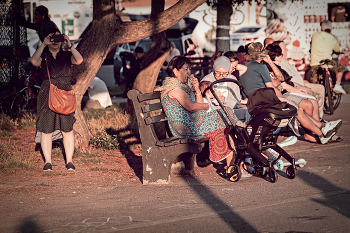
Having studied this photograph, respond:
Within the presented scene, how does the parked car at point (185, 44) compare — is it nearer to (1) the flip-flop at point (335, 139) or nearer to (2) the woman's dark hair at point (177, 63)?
(1) the flip-flop at point (335, 139)

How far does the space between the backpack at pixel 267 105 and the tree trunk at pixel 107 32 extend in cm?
228

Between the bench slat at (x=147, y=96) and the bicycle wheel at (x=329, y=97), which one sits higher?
the bench slat at (x=147, y=96)

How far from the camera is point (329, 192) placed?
5262 mm

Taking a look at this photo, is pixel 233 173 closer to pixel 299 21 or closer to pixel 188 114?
pixel 188 114

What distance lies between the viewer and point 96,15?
7.56m

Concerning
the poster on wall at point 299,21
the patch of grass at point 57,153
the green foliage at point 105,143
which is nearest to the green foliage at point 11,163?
the patch of grass at point 57,153

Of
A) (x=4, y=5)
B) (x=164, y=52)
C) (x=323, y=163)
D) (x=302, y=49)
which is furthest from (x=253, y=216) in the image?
(x=302, y=49)

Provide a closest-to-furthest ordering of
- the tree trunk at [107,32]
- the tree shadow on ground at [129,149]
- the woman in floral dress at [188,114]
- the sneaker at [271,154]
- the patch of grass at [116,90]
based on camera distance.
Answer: the woman in floral dress at [188,114], the sneaker at [271,154], the tree shadow on ground at [129,149], the tree trunk at [107,32], the patch of grass at [116,90]

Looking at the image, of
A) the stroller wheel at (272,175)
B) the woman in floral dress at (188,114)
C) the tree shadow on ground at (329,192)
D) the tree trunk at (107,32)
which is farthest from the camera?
the tree trunk at (107,32)

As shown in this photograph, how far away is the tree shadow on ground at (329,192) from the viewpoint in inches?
185

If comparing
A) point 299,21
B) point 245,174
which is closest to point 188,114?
point 245,174

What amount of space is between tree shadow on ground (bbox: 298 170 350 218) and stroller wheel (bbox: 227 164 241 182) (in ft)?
2.75

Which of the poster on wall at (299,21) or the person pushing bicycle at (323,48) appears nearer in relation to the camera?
the person pushing bicycle at (323,48)

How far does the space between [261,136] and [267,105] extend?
1.30 ft
